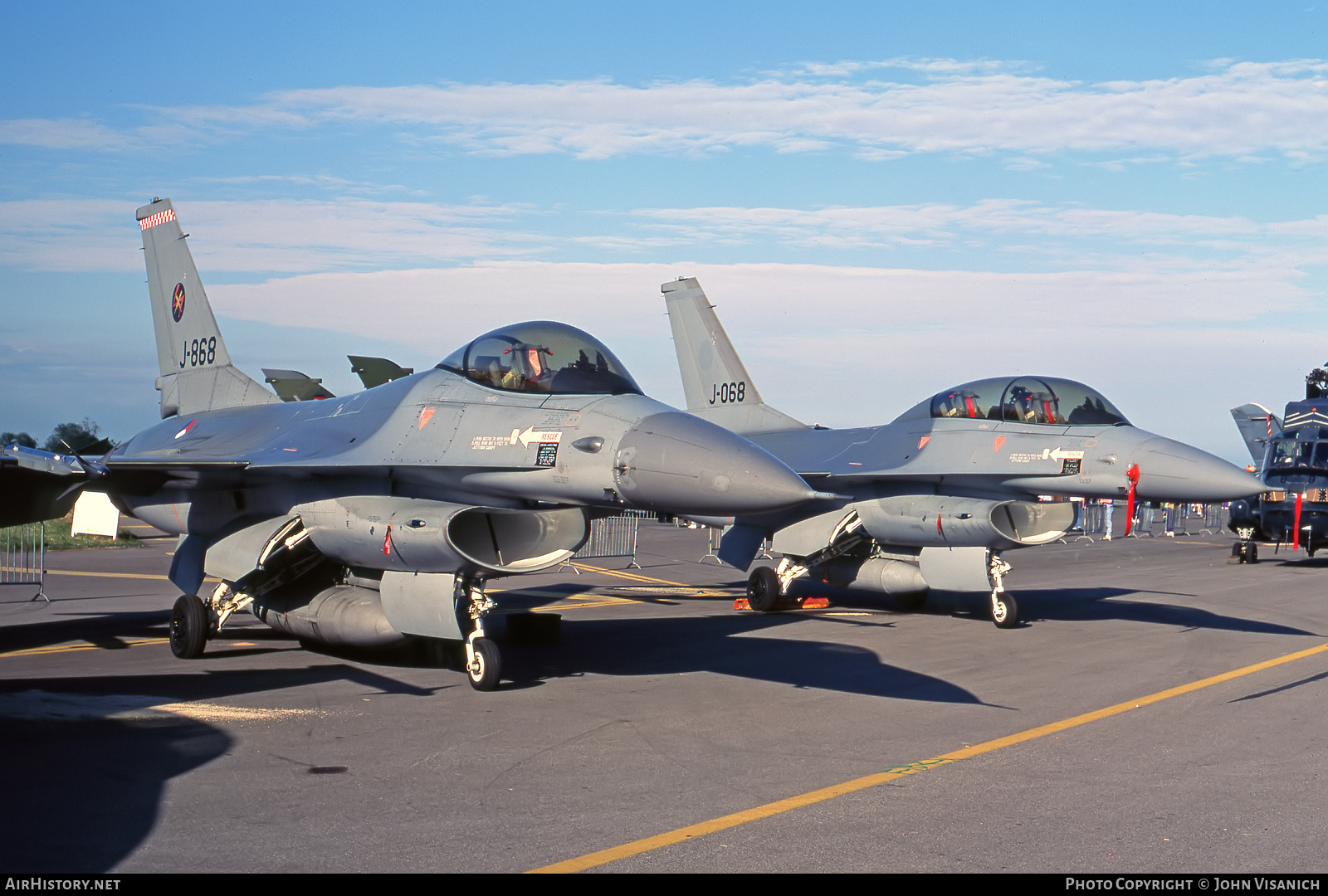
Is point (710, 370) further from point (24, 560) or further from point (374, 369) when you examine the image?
point (24, 560)

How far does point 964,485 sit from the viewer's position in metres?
14.7

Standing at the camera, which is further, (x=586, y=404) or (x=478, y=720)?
(x=586, y=404)

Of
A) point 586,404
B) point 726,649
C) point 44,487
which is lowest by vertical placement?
point 726,649

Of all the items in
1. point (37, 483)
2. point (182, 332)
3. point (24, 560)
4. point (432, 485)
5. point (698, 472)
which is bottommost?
point (24, 560)

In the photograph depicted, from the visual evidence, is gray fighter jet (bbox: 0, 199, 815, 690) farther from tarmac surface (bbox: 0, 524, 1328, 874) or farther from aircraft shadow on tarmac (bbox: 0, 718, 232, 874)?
aircraft shadow on tarmac (bbox: 0, 718, 232, 874)

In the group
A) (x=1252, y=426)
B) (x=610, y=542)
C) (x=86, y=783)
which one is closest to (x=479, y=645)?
(x=86, y=783)

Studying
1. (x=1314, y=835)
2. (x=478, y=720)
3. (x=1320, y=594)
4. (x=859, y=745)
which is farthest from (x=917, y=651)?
(x=1320, y=594)

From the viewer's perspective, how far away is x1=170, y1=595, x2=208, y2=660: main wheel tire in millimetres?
11008

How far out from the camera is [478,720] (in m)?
8.10

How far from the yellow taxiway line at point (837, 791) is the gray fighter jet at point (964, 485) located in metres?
3.86

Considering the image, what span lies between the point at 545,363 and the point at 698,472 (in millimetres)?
2218

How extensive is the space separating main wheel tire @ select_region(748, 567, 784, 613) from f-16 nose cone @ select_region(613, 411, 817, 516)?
25.9ft
